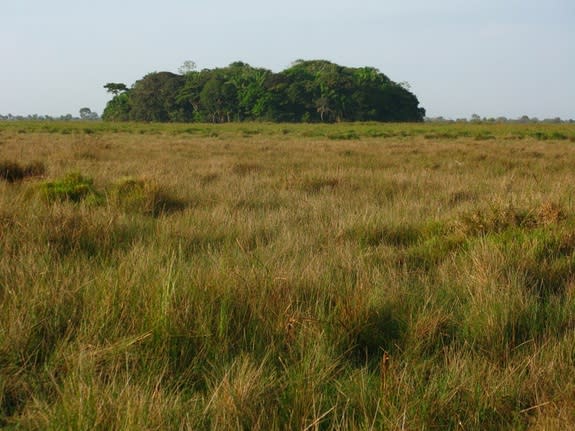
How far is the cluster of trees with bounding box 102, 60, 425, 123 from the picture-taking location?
241 ft

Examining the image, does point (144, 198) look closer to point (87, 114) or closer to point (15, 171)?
point (15, 171)

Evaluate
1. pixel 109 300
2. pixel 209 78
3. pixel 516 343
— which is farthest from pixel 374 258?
pixel 209 78

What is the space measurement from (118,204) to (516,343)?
13.9 feet

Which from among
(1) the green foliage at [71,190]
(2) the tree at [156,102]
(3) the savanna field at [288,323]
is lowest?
(3) the savanna field at [288,323]

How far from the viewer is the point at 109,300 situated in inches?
97.0

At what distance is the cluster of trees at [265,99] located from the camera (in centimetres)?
7356

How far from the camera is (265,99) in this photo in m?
73.8

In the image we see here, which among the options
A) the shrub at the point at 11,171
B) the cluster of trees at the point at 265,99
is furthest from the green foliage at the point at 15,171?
the cluster of trees at the point at 265,99

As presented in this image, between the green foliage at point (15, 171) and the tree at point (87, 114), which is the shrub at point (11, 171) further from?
the tree at point (87, 114)

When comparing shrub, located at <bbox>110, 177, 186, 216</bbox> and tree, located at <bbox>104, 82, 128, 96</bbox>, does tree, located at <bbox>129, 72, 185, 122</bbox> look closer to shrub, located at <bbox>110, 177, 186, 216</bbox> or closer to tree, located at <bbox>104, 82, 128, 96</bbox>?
tree, located at <bbox>104, 82, 128, 96</bbox>

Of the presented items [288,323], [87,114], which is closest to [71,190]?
[288,323]

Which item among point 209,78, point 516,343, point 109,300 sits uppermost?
point 209,78

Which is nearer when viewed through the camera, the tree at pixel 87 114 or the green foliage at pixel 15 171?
the green foliage at pixel 15 171

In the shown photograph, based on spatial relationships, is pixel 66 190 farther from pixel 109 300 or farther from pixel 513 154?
pixel 513 154
